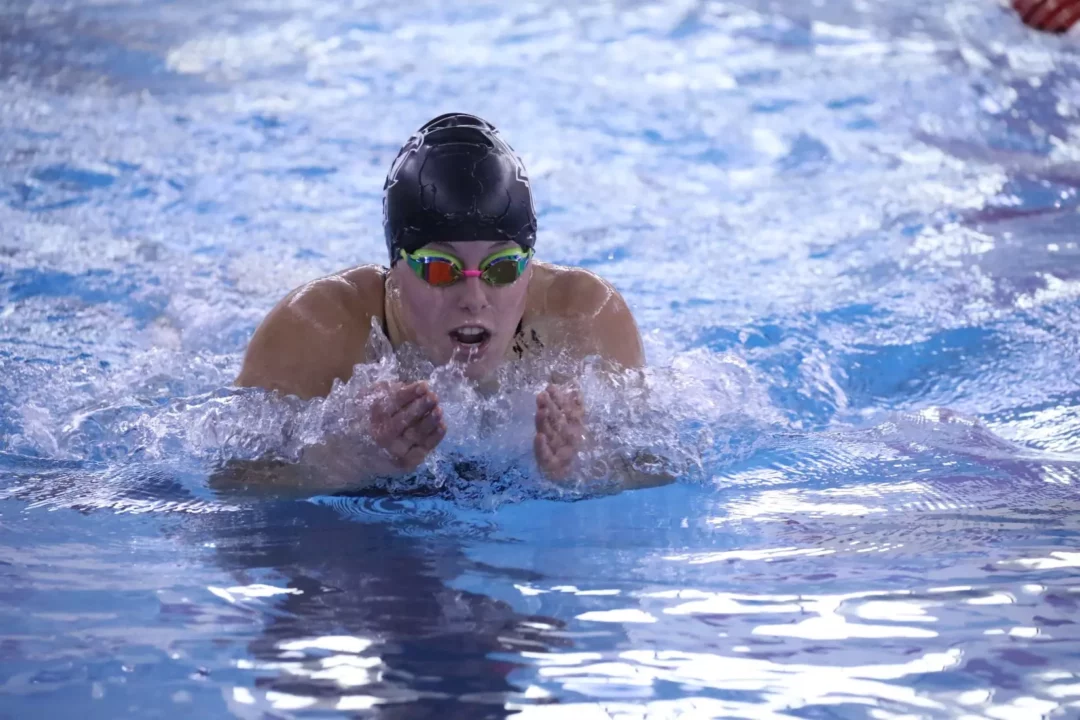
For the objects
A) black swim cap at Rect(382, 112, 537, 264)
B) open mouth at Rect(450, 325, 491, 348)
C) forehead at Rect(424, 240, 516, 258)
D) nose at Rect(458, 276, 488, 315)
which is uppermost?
black swim cap at Rect(382, 112, 537, 264)

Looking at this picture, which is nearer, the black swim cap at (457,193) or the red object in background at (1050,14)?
the black swim cap at (457,193)

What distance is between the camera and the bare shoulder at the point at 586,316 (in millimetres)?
3371

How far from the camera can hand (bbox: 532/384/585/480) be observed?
109 inches

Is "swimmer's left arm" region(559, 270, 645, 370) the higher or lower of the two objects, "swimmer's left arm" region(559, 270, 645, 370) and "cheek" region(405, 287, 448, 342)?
the lower

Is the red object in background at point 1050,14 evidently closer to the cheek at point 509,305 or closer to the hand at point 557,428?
the cheek at point 509,305

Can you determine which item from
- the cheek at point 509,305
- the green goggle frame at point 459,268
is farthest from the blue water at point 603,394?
the green goggle frame at point 459,268

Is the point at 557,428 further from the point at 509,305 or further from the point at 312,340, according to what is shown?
the point at 312,340

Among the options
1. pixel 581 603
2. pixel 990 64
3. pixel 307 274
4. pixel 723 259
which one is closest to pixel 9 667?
pixel 581 603

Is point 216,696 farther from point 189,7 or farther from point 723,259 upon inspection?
point 189,7

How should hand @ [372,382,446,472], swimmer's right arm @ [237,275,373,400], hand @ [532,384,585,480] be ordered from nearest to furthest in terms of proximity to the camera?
hand @ [372,382,446,472], hand @ [532,384,585,480], swimmer's right arm @ [237,275,373,400]

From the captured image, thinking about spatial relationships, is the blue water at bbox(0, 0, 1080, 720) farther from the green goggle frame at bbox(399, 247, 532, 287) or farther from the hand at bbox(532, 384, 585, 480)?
the green goggle frame at bbox(399, 247, 532, 287)

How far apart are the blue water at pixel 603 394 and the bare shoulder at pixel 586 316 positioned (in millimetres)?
135

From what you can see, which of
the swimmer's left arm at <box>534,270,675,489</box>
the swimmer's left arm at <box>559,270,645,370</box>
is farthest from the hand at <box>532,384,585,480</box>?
the swimmer's left arm at <box>559,270,645,370</box>

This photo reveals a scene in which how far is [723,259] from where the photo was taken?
541cm
